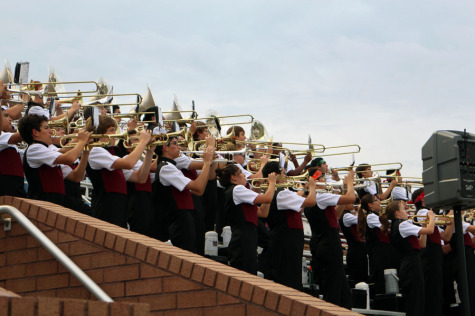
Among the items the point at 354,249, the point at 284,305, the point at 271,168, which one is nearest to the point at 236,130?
the point at 271,168

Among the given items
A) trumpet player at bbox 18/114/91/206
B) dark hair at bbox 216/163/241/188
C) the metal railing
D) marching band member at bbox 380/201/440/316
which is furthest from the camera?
marching band member at bbox 380/201/440/316

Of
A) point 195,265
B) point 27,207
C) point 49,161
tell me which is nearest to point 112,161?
point 49,161

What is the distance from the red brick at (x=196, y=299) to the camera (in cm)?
418

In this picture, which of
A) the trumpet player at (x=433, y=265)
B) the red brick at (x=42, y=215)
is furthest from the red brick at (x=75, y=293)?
the trumpet player at (x=433, y=265)

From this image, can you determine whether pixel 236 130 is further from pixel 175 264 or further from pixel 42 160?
pixel 175 264

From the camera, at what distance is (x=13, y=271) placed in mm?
4734

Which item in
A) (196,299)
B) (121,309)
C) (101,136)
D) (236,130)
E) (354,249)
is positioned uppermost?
(236,130)

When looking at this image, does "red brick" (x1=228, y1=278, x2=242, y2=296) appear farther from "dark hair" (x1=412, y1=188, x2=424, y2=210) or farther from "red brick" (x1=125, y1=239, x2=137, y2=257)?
"dark hair" (x1=412, y1=188, x2=424, y2=210)

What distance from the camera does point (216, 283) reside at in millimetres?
4184

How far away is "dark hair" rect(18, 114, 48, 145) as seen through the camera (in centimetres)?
614

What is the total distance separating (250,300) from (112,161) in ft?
9.46

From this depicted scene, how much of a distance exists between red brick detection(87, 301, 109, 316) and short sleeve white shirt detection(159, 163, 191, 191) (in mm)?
4310

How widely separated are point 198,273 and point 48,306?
1.48m

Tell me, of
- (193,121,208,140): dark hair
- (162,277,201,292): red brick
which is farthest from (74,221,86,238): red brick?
(193,121,208,140): dark hair
